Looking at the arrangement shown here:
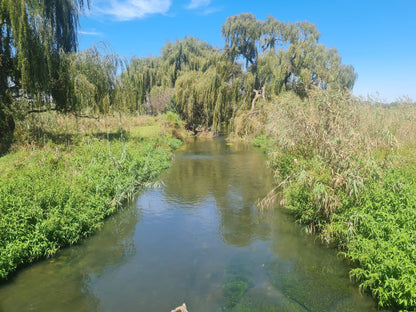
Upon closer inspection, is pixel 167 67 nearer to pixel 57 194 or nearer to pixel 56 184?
pixel 56 184

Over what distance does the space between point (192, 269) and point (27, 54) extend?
9.75 m

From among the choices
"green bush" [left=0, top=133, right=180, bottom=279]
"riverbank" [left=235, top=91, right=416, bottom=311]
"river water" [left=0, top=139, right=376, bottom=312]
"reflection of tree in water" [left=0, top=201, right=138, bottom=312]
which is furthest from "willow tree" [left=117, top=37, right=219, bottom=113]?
"reflection of tree in water" [left=0, top=201, right=138, bottom=312]

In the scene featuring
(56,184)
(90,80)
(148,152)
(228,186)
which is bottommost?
(228,186)

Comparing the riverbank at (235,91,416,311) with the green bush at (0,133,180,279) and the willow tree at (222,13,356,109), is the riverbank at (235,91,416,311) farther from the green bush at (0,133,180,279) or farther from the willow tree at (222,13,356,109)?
the willow tree at (222,13,356,109)

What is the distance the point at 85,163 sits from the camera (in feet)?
31.8

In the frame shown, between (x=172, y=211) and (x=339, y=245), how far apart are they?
4584 mm

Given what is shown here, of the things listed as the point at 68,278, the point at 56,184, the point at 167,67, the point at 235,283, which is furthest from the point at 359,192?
the point at 167,67

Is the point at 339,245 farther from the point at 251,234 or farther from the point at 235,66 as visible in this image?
the point at 235,66

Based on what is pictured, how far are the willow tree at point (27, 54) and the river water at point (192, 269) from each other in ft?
20.9

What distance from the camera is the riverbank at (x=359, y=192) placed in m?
4.06

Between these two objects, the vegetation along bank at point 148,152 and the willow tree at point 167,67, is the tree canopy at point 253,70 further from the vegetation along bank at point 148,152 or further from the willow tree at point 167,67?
the willow tree at point 167,67

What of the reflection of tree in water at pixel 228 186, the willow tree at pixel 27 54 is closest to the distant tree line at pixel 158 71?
the willow tree at pixel 27 54

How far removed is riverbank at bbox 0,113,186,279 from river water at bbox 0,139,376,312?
1.35 feet

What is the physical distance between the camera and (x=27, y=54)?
10.2 meters
